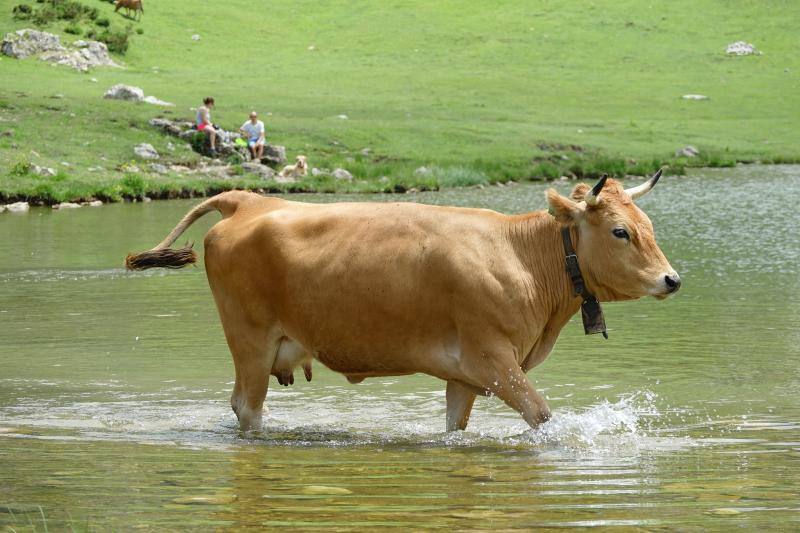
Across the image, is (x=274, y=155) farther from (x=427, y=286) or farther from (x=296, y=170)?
(x=427, y=286)

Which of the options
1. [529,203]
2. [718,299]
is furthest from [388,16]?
[718,299]

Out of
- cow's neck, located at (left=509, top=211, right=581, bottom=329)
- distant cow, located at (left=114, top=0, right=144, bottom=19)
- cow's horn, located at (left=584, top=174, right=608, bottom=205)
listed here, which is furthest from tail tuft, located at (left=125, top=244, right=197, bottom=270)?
distant cow, located at (left=114, top=0, right=144, bottom=19)

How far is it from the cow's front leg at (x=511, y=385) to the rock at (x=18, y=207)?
23.1 m

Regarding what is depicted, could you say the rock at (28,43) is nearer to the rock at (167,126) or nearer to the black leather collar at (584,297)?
the rock at (167,126)

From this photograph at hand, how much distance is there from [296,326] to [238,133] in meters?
31.8

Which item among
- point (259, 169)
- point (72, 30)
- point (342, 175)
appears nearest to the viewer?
point (259, 169)

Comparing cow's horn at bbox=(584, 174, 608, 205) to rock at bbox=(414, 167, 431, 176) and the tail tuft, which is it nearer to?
Result: the tail tuft

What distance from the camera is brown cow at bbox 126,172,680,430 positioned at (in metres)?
9.25

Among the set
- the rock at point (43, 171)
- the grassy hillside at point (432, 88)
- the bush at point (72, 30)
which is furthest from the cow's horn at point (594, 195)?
the bush at point (72, 30)

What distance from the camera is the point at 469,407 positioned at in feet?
32.3

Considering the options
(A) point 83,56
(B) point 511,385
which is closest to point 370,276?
(B) point 511,385

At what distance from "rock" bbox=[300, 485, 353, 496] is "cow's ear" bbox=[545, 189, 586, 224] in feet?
9.18

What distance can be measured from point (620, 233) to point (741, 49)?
66507 millimetres

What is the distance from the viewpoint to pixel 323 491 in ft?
24.9
